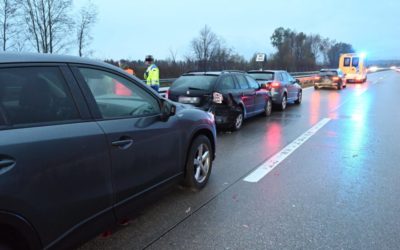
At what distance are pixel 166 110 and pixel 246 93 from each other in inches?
258

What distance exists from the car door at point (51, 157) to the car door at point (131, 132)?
136 millimetres

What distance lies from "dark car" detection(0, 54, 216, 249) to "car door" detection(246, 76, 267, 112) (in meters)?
7.22

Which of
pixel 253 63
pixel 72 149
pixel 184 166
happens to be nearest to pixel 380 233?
pixel 184 166

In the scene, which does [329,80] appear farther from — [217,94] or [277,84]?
[217,94]

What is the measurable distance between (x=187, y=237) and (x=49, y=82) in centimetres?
192

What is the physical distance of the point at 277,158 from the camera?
6.61 meters

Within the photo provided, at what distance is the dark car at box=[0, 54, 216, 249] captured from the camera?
93.2 inches

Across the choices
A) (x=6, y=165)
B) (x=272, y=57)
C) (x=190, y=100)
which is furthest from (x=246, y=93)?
(x=272, y=57)

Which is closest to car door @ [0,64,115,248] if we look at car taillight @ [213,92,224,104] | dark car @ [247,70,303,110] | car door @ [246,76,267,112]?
car taillight @ [213,92,224,104]

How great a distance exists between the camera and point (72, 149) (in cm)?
272

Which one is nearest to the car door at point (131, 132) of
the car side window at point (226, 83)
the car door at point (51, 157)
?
the car door at point (51, 157)

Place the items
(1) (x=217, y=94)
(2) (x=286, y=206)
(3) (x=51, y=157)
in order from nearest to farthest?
(3) (x=51, y=157) → (2) (x=286, y=206) → (1) (x=217, y=94)

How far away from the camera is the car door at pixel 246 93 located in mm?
10098

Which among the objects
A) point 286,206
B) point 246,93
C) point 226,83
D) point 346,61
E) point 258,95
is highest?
point 346,61
